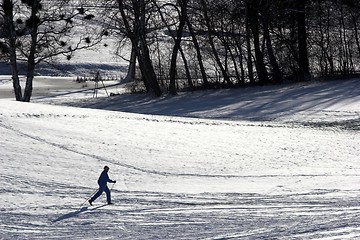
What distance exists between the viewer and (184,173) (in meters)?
21.2

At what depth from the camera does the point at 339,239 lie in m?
12.9

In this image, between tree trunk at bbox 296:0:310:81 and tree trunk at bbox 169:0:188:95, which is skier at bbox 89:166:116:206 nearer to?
tree trunk at bbox 169:0:188:95

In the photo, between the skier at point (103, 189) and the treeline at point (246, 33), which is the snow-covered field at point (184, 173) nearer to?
the skier at point (103, 189)

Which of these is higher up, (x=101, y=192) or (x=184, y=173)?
(x=101, y=192)

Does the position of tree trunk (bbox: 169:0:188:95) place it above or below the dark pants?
above

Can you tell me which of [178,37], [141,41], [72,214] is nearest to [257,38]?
[178,37]

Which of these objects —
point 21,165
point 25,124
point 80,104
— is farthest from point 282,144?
point 80,104

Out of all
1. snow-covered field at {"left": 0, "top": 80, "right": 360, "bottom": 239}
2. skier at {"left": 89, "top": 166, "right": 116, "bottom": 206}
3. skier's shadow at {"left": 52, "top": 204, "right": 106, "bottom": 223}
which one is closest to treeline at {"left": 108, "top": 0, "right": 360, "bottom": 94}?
snow-covered field at {"left": 0, "top": 80, "right": 360, "bottom": 239}

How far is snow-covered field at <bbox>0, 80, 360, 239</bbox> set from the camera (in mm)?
14844

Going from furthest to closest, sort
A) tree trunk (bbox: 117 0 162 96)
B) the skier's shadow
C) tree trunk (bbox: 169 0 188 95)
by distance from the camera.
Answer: tree trunk (bbox: 117 0 162 96)
tree trunk (bbox: 169 0 188 95)
the skier's shadow

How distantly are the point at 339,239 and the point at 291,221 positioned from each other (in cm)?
220

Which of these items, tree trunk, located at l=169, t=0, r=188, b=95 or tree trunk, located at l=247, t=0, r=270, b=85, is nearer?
tree trunk, located at l=169, t=0, r=188, b=95

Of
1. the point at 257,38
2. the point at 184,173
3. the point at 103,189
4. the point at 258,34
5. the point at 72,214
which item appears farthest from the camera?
the point at 258,34

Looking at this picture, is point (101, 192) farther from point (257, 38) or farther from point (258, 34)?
point (258, 34)
